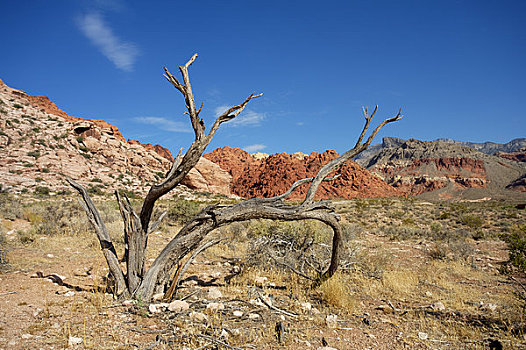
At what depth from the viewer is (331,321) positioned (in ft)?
13.5

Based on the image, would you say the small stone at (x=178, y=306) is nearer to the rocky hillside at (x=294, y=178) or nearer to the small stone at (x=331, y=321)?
the small stone at (x=331, y=321)

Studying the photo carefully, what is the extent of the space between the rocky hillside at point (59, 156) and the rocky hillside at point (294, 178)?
18.8m

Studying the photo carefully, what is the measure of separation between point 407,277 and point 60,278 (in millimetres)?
7166

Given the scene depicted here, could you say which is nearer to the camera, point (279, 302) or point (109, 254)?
point (109, 254)

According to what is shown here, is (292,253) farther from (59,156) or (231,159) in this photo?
(231,159)

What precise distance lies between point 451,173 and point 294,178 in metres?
49.8

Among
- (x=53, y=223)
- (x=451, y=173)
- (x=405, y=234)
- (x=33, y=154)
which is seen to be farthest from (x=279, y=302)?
(x=451, y=173)

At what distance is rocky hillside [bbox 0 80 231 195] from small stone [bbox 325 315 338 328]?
1121 inches

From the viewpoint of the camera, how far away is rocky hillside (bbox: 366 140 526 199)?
68.4 meters

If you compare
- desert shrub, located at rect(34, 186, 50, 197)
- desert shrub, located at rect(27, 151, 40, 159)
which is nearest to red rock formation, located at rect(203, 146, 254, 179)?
desert shrub, located at rect(27, 151, 40, 159)

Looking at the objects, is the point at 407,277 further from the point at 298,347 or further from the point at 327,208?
the point at 298,347

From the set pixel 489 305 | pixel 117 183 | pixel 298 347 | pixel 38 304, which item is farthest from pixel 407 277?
pixel 117 183

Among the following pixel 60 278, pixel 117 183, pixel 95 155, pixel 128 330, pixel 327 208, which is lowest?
pixel 128 330

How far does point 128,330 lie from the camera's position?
3516 millimetres
